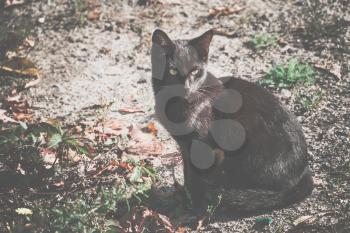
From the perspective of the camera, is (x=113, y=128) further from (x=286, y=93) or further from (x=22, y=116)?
(x=286, y=93)

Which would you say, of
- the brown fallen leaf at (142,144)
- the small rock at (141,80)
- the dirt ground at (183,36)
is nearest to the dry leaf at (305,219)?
the dirt ground at (183,36)

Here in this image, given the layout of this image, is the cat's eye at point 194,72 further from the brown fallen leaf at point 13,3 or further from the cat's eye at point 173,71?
the brown fallen leaf at point 13,3

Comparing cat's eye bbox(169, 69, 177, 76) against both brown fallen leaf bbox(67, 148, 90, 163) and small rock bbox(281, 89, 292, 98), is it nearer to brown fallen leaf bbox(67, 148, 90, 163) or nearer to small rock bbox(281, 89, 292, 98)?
brown fallen leaf bbox(67, 148, 90, 163)

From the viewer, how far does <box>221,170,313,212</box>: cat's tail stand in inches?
139

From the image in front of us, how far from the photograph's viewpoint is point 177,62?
366 centimetres

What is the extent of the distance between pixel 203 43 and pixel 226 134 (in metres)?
0.72

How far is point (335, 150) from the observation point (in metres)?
3.98

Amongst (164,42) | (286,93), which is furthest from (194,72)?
(286,93)

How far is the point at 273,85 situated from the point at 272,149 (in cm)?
143

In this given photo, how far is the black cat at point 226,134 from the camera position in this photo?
11.5 ft

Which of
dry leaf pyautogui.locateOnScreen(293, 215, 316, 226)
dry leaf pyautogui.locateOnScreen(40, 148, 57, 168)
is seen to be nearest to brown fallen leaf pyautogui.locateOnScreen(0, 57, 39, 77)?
dry leaf pyautogui.locateOnScreen(40, 148, 57, 168)

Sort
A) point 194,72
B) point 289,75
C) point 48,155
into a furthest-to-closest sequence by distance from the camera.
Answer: point 289,75 < point 48,155 < point 194,72

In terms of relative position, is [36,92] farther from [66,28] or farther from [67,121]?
[66,28]

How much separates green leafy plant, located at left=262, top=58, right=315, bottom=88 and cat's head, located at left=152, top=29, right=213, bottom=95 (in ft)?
4.04
